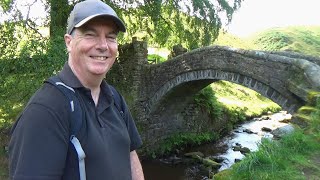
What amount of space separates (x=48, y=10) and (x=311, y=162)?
783 cm

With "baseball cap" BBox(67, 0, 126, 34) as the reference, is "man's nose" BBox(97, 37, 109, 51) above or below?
below

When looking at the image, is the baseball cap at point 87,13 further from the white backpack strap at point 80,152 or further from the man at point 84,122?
the white backpack strap at point 80,152

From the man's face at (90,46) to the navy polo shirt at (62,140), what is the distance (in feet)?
0.24

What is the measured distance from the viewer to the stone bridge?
30.3ft

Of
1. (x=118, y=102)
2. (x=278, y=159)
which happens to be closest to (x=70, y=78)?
(x=118, y=102)

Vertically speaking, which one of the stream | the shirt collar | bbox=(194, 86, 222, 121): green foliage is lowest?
the stream

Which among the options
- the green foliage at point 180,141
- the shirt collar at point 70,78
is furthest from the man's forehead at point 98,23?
the green foliage at point 180,141

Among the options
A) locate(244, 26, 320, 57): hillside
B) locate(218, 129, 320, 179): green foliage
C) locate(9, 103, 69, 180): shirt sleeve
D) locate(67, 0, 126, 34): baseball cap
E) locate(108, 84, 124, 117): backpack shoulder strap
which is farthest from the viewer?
locate(244, 26, 320, 57): hillside

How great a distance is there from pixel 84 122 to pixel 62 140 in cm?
16

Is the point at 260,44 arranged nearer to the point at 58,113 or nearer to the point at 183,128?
the point at 183,128

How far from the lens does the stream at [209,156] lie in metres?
12.8

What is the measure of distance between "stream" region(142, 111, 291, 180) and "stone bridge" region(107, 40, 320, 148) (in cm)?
136

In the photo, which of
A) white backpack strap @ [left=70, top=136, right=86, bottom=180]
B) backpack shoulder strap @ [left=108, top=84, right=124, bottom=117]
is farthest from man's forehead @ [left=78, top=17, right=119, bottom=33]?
white backpack strap @ [left=70, top=136, right=86, bottom=180]

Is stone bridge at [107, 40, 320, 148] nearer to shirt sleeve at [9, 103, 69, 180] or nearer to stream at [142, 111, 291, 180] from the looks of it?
stream at [142, 111, 291, 180]
